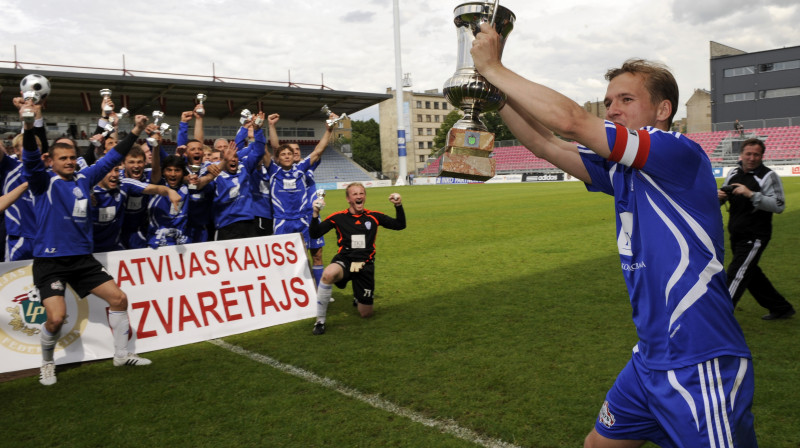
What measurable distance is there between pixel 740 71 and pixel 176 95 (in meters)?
55.8

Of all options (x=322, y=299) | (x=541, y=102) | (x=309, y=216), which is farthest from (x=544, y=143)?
(x=309, y=216)

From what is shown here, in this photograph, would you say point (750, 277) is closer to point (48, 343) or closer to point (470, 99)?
point (470, 99)

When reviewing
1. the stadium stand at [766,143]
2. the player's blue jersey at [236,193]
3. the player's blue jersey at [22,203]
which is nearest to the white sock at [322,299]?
the player's blue jersey at [236,193]

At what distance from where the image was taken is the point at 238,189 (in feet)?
22.9

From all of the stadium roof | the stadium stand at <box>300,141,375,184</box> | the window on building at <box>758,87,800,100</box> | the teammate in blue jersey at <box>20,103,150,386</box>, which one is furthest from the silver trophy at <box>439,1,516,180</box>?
the window on building at <box>758,87,800,100</box>

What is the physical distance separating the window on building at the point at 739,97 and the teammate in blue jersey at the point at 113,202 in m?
64.9

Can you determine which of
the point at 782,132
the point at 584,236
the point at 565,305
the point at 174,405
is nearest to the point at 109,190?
the point at 174,405

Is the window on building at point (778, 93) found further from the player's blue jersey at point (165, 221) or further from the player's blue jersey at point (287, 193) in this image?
the player's blue jersey at point (165, 221)

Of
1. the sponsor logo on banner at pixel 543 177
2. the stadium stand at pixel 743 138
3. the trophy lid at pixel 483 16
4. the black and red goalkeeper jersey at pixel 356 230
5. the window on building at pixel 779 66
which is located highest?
the window on building at pixel 779 66

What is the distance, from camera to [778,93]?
55.1 m

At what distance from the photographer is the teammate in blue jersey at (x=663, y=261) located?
1.56 metres

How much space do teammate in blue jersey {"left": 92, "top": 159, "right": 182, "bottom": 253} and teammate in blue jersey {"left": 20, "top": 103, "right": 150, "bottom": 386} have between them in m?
0.67

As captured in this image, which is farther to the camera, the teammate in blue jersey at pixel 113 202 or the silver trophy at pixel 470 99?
the teammate in blue jersey at pixel 113 202

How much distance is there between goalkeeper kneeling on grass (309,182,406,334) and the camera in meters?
6.18
